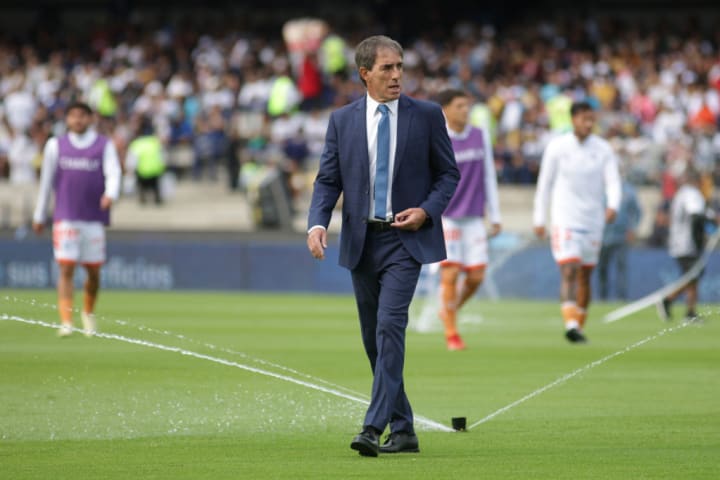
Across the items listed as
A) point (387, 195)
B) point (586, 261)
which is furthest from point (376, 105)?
point (586, 261)

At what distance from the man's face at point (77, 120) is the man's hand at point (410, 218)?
8322mm

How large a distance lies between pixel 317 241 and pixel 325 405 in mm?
2628

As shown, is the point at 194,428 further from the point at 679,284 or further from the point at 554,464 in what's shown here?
the point at 679,284

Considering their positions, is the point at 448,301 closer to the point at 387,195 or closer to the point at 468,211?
the point at 468,211

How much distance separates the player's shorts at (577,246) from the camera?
1608 cm

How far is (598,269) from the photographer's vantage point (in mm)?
26234

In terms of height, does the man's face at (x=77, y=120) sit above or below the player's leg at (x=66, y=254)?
above

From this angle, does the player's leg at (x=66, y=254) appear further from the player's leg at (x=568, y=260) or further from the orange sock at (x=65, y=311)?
the player's leg at (x=568, y=260)

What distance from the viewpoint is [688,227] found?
21.2 meters

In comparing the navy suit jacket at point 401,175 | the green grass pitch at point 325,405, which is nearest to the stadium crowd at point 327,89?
the green grass pitch at point 325,405

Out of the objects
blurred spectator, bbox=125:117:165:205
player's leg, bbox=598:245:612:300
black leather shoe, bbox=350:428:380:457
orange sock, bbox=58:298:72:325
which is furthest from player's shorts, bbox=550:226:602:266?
blurred spectator, bbox=125:117:165:205

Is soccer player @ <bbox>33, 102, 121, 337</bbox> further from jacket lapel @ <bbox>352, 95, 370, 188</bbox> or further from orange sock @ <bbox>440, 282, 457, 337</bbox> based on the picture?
jacket lapel @ <bbox>352, 95, 370, 188</bbox>

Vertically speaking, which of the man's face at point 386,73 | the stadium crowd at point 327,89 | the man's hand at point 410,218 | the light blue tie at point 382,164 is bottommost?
the man's hand at point 410,218

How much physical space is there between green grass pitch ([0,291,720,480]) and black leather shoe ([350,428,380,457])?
6 centimetres
